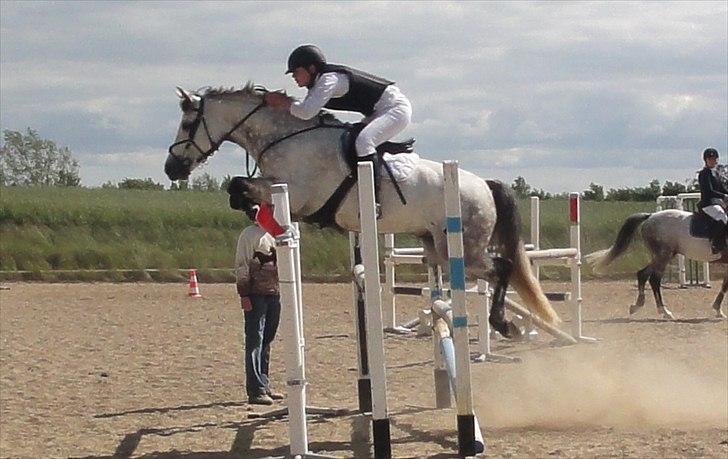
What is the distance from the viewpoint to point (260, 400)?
396 inches

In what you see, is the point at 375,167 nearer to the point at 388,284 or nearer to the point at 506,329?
the point at 506,329

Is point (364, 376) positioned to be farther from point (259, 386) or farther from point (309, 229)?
point (309, 229)

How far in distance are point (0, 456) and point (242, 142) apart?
2.71 m

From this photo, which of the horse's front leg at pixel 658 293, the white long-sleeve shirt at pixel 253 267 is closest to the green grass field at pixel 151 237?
the horse's front leg at pixel 658 293

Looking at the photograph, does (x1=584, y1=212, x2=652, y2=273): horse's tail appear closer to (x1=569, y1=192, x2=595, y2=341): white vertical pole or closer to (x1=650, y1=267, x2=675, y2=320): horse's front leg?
(x1=650, y1=267, x2=675, y2=320): horse's front leg

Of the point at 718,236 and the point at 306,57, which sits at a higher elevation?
the point at 306,57

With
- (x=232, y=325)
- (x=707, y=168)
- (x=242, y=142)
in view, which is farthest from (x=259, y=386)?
(x=707, y=168)

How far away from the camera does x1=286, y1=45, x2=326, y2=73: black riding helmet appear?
8109 millimetres

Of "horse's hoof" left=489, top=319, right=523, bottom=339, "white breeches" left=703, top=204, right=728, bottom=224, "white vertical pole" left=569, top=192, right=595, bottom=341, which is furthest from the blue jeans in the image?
"white breeches" left=703, top=204, right=728, bottom=224

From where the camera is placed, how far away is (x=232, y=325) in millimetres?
17562

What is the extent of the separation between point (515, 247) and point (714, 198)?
9225 millimetres

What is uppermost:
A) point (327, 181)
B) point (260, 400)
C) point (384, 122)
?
point (384, 122)

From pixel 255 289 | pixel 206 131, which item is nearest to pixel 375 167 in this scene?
pixel 206 131

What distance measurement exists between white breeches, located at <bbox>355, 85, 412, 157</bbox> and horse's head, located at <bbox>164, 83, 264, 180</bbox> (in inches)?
34.3
